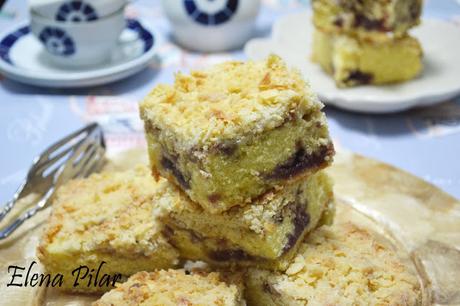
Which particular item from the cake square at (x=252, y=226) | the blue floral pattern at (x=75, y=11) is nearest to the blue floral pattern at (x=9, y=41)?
the blue floral pattern at (x=75, y=11)

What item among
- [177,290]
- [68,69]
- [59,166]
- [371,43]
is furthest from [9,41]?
[177,290]

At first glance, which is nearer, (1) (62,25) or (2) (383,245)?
(2) (383,245)

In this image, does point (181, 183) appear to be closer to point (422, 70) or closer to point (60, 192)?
point (60, 192)

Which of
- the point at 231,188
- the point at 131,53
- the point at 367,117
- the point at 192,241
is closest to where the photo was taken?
the point at 231,188

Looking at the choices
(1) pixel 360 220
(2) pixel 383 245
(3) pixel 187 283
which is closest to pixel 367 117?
(1) pixel 360 220

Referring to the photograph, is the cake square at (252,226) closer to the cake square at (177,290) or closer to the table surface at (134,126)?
the cake square at (177,290)

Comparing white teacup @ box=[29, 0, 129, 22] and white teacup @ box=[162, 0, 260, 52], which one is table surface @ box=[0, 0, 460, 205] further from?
white teacup @ box=[29, 0, 129, 22]
